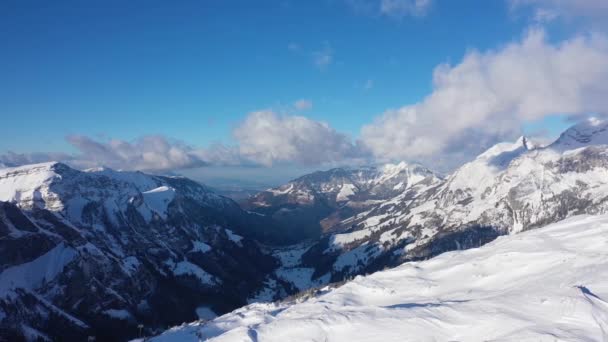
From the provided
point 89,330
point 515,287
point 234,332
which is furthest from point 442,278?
point 89,330

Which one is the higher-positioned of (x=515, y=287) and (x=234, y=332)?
(x=515, y=287)

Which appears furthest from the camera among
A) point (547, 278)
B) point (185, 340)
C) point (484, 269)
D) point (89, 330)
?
point (89, 330)

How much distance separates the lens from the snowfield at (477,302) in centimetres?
6034

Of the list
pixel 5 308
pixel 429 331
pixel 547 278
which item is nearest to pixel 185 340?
pixel 429 331

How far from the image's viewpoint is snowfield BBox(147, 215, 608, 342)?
198ft

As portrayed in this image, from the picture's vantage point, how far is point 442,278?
4350 inches

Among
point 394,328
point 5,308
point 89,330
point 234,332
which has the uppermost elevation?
point 394,328

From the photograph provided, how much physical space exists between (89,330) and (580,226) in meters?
223

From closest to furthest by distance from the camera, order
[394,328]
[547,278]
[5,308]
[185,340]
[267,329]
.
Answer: [394,328] → [547,278] → [267,329] → [185,340] → [5,308]

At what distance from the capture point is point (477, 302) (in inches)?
3024

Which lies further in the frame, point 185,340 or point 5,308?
point 5,308

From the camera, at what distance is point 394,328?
74.0m

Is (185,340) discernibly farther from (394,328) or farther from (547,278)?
(547,278)

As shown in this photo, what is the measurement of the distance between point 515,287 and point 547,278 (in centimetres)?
660
